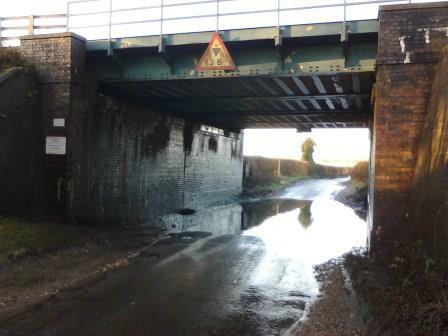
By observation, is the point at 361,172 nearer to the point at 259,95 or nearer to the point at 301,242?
the point at 259,95

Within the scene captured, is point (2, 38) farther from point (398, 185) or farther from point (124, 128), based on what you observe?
point (398, 185)

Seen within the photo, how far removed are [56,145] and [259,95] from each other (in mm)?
6218

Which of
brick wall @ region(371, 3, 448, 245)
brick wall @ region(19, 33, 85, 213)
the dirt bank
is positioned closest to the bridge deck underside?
brick wall @ region(19, 33, 85, 213)

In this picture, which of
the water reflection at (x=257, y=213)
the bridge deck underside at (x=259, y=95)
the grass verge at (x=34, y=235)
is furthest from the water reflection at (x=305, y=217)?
the grass verge at (x=34, y=235)

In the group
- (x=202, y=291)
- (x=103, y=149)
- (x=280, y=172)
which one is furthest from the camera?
(x=280, y=172)

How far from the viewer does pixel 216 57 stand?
33.8ft

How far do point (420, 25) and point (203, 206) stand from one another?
47.9 feet

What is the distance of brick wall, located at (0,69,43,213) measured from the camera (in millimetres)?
10805

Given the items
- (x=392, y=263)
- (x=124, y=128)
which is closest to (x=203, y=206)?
(x=124, y=128)

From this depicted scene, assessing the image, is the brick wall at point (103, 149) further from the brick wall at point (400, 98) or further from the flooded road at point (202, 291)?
the brick wall at point (400, 98)

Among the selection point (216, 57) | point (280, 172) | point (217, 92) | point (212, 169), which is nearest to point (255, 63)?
point (216, 57)

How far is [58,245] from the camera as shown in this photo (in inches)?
386

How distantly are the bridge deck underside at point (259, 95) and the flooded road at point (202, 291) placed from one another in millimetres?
4445

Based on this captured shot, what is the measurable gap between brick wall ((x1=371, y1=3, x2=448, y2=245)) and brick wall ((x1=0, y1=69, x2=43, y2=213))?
8.70 m
